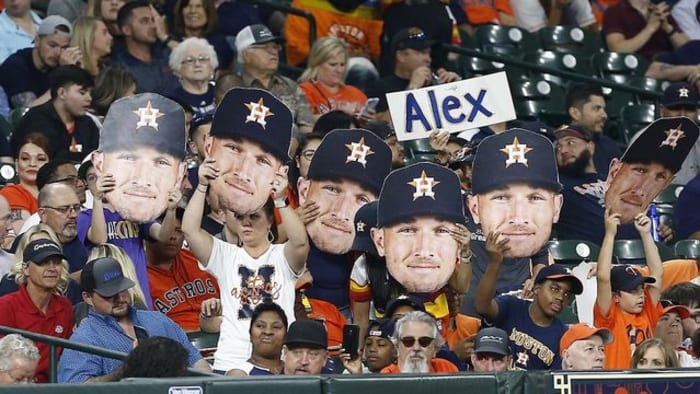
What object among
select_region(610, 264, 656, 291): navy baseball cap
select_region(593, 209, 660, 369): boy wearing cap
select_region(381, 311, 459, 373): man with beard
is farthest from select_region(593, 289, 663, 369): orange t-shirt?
select_region(381, 311, 459, 373): man with beard

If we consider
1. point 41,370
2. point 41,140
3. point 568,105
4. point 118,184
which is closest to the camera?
point 41,370

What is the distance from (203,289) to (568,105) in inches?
166

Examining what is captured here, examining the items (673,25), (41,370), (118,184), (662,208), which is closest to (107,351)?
(41,370)

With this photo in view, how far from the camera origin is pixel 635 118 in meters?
15.4

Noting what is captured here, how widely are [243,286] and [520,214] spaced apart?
5.31ft

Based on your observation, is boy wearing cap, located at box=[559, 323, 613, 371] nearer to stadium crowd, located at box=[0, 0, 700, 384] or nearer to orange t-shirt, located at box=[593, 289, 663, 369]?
stadium crowd, located at box=[0, 0, 700, 384]

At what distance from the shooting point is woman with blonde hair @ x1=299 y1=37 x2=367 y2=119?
13.9 meters

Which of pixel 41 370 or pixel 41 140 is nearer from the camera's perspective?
pixel 41 370

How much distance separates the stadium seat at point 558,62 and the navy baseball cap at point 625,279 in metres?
4.83

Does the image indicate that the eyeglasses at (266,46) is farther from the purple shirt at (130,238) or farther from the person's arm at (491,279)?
the person's arm at (491,279)

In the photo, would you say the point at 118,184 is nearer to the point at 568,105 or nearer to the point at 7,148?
the point at 7,148

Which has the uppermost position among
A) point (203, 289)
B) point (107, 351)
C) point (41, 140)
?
point (41, 140)

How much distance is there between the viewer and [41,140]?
11961 mm

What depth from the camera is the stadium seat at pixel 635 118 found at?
50.4ft
